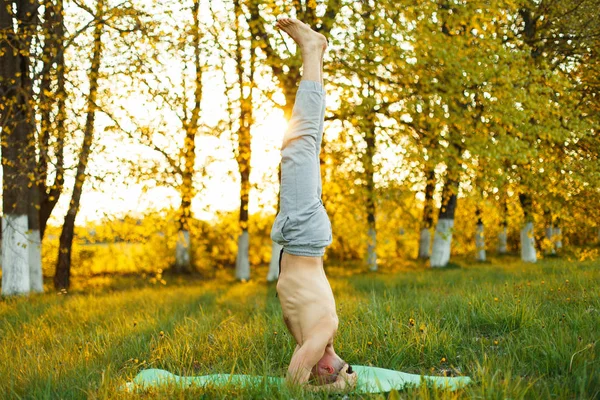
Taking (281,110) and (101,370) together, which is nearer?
(101,370)

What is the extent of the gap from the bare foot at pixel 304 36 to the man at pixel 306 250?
21 centimetres

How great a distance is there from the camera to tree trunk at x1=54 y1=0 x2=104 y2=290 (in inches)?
409

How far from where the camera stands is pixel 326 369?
13.4 ft

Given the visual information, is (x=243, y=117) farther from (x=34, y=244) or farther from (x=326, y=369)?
(x=326, y=369)

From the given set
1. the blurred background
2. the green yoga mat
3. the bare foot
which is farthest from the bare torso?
the blurred background

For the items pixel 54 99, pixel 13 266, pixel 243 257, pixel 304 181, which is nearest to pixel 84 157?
pixel 54 99

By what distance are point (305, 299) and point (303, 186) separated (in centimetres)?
79

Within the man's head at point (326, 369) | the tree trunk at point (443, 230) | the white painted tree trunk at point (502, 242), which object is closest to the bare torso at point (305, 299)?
the man's head at point (326, 369)

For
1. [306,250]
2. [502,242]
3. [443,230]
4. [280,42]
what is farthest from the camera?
[502,242]

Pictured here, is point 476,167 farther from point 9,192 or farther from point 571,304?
point 9,192

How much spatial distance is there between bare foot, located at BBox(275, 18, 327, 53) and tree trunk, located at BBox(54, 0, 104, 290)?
21.7 feet

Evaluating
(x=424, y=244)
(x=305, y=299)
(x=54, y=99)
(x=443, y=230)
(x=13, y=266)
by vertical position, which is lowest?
(x=13, y=266)

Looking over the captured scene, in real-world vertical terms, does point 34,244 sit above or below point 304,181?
below

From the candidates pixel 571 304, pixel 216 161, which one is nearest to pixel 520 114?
pixel 571 304
